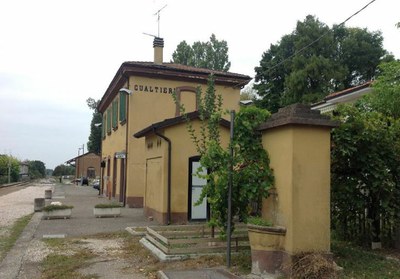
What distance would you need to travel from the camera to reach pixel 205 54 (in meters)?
57.8

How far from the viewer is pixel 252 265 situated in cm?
675

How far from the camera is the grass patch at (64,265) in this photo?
7.38m

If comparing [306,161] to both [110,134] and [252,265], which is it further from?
[110,134]

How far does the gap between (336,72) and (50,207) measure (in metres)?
26.9

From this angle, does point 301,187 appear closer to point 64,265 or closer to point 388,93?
point 388,93

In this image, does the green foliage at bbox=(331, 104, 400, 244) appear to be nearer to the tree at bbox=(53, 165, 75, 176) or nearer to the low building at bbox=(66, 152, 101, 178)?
the low building at bbox=(66, 152, 101, 178)

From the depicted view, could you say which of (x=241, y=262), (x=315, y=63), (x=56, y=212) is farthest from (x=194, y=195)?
(x=315, y=63)

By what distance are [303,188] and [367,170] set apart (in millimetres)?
1769

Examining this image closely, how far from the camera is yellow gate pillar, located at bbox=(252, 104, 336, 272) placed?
6465mm

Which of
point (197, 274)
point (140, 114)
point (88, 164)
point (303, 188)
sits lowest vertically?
point (197, 274)

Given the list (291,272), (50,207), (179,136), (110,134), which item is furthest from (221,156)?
(110,134)

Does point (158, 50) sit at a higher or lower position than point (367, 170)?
higher

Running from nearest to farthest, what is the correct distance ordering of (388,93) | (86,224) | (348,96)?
(388,93), (86,224), (348,96)

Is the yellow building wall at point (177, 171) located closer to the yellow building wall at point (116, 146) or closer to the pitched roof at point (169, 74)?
the pitched roof at point (169, 74)
